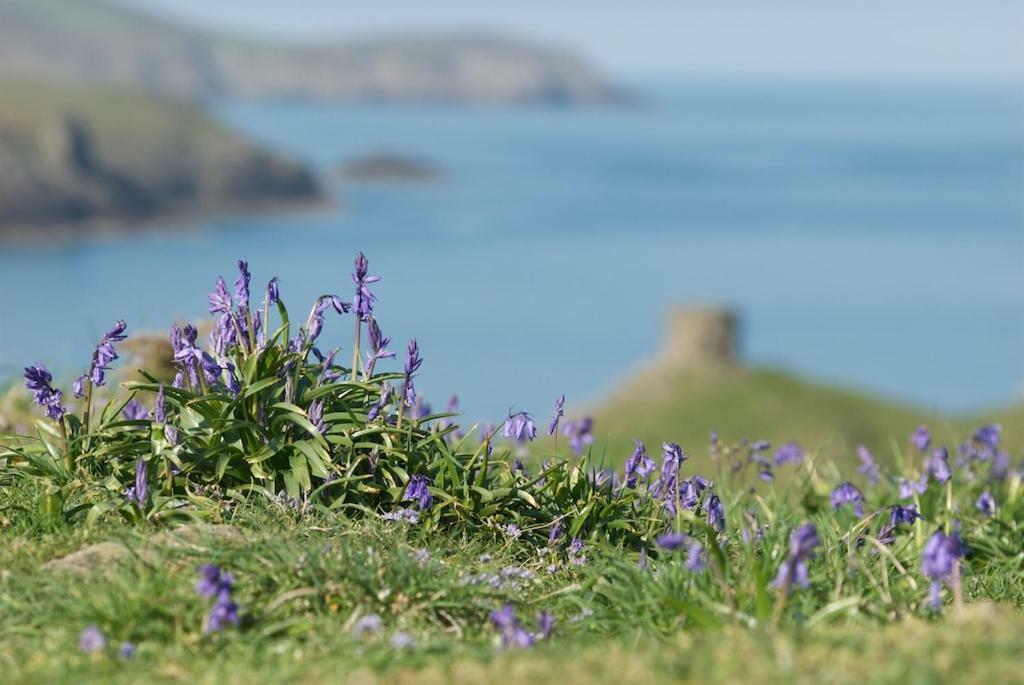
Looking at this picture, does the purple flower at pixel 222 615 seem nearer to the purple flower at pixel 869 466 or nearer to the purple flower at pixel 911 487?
the purple flower at pixel 911 487

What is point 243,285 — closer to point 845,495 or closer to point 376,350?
point 376,350

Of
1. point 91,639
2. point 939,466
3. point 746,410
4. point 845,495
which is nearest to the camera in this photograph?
point 91,639

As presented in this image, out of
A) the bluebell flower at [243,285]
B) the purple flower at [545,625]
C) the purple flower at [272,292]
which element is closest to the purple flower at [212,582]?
the purple flower at [545,625]

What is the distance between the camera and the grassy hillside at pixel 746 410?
49656 mm

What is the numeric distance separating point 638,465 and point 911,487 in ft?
7.14

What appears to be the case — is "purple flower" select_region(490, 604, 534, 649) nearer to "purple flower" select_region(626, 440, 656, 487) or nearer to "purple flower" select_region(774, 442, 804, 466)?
"purple flower" select_region(626, 440, 656, 487)

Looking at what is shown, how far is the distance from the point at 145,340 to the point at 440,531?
5.67 m

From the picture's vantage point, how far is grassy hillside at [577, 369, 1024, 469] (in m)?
49.7

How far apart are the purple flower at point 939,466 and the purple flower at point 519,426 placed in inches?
112

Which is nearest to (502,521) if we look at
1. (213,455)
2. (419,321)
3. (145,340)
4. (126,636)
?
(213,455)

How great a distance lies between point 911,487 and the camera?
326 inches

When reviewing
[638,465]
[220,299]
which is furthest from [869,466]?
[220,299]

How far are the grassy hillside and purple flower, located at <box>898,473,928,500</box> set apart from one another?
3799 cm

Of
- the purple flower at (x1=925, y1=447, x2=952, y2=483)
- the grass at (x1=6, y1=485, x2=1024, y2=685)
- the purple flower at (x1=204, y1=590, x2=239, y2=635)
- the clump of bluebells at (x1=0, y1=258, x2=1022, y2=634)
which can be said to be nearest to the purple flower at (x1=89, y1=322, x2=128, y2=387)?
the clump of bluebells at (x1=0, y1=258, x2=1022, y2=634)
